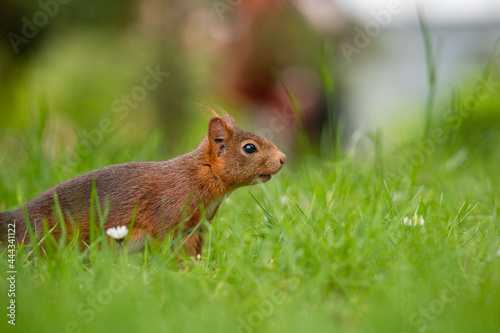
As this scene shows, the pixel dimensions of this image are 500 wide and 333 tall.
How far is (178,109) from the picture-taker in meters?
6.71

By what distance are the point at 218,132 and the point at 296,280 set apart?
107 cm

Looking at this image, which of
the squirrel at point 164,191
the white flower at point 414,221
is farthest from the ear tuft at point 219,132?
the white flower at point 414,221

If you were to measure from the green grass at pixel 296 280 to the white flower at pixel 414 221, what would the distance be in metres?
0.03

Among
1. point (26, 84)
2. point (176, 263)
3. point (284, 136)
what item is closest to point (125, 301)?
point (176, 263)

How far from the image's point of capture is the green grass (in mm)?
1765

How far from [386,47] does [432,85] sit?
455 centimetres

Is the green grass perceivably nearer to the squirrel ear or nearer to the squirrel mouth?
the squirrel mouth

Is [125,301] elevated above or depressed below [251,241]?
below

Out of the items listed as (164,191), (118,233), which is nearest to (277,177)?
(164,191)

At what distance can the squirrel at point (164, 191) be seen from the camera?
8.54 feet

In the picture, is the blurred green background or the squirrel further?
the squirrel

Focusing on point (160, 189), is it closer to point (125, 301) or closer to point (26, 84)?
point (125, 301)

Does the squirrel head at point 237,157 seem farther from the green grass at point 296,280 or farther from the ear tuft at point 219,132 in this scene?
the green grass at point 296,280

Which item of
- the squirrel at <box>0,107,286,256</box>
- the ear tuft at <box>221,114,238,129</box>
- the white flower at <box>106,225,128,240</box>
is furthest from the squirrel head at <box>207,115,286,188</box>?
the white flower at <box>106,225,128,240</box>
